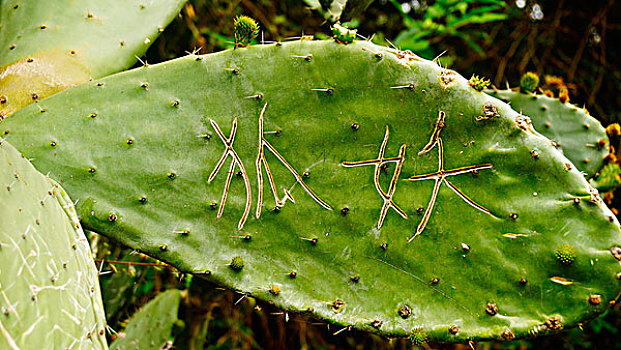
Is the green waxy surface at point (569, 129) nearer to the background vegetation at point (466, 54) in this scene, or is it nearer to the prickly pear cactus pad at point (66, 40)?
the background vegetation at point (466, 54)

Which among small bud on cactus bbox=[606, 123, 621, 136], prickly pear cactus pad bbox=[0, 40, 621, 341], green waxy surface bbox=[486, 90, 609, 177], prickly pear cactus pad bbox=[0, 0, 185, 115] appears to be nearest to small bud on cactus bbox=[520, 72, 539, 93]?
green waxy surface bbox=[486, 90, 609, 177]

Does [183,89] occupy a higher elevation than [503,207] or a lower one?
higher

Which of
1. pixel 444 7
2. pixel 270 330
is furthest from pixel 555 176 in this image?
pixel 270 330

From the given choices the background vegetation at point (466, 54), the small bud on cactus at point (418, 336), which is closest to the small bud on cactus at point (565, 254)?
the small bud on cactus at point (418, 336)

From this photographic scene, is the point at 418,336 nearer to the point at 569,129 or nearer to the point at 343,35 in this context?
the point at 343,35

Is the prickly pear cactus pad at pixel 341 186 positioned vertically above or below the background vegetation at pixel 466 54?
above

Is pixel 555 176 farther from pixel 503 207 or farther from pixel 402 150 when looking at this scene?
pixel 402 150
